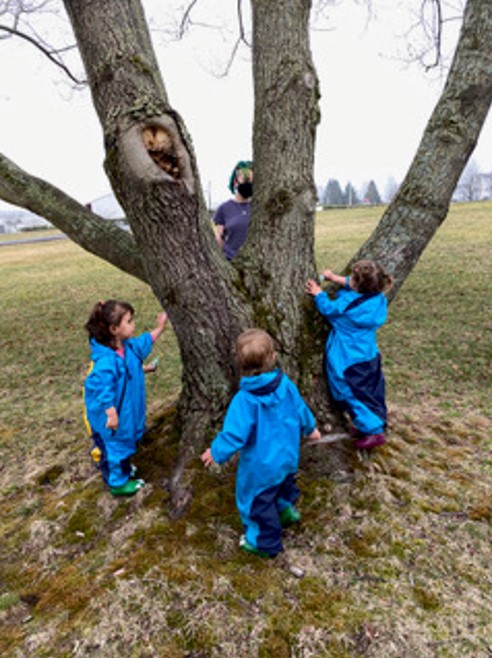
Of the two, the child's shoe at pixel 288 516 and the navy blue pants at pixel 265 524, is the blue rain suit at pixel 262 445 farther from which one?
the child's shoe at pixel 288 516

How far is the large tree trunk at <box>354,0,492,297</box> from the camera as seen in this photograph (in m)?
2.83

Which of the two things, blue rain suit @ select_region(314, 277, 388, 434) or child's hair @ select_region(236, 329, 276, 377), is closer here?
child's hair @ select_region(236, 329, 276, 377)

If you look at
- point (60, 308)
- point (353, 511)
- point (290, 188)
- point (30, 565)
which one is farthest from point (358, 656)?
point (60, 308)

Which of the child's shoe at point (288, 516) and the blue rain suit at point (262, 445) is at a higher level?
the blue rain suit at point (262, 445)

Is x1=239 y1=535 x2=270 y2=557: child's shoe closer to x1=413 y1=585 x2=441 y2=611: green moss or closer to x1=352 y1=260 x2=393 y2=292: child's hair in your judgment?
x1=413 y1=585 x2=441 y2=611: green moss

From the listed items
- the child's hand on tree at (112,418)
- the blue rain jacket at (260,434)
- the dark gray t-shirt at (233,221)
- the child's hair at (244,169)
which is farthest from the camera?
the dark gray t-shirt at (233,221)

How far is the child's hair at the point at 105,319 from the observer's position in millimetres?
2891

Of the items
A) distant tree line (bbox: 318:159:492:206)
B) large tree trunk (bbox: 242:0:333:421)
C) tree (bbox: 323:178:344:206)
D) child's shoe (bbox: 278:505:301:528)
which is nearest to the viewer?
child's shoe (bbox: 278:505:301:528)

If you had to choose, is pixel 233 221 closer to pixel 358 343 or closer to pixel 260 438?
pixel 358 343

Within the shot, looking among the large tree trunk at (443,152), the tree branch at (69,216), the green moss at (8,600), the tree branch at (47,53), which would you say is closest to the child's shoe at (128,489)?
the green moss at (8,600)

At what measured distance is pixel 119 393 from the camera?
2.99 m

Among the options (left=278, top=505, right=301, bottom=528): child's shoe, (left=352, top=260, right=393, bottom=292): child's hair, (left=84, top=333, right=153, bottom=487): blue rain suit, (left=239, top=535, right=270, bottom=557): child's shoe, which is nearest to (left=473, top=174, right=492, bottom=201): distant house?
(left=352, top=260, right=393, bottom=292): child's hair

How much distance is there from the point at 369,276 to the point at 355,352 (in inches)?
19.6

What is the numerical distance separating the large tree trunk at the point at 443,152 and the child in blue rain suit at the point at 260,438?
1.25 metres
